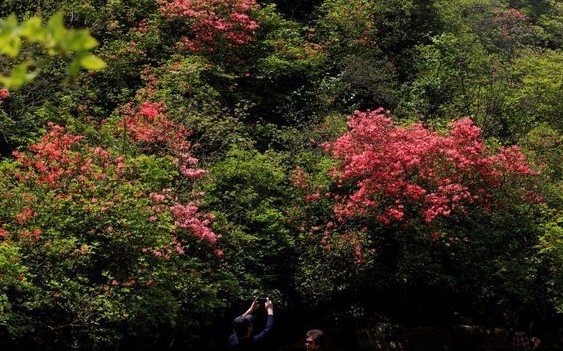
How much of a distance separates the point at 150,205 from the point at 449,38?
646 inches

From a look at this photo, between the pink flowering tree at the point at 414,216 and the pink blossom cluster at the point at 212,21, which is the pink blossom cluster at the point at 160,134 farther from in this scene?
the pink blossom cluster at the point at 212,21

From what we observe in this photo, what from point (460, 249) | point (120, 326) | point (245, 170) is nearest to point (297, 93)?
point (245, 170)

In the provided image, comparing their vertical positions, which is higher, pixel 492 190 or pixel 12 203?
pixel 12 203

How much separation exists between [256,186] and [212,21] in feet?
21.1

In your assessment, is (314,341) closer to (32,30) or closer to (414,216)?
(32,30)

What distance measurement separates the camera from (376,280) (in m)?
14.9

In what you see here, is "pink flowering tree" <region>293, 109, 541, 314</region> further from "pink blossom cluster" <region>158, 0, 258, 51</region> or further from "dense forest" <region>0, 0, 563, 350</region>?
"pink blossom cluster" <region>158, 0, 258, 51</region>

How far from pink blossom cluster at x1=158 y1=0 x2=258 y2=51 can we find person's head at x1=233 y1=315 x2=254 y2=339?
13.9 metres

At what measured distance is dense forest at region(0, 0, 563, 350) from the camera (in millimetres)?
10266

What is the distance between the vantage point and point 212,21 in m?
18.6

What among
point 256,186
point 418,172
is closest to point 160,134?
point 256,186

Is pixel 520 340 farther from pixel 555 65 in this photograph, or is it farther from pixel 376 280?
pixel 555 65

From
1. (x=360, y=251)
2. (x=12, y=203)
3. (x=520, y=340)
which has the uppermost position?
(x=12, y=203)

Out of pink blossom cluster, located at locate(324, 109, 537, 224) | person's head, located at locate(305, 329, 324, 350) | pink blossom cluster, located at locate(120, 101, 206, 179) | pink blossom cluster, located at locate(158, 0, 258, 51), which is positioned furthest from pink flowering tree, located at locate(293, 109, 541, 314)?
person's head, located at locate(305, 329, 324, 350)
